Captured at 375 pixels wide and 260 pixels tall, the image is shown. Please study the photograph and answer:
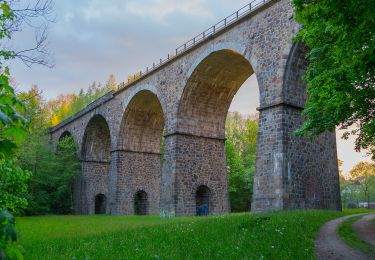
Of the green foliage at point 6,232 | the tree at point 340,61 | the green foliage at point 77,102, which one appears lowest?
the green foliage at point 6,232

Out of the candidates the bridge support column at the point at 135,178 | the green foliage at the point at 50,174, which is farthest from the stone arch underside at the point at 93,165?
the bridge support column at the point at 135,178

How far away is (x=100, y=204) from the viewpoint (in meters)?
42.8

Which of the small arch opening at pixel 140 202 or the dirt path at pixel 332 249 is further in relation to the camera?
the small arch opening at pixel 140 202

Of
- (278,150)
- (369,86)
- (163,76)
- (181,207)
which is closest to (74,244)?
(369,86)

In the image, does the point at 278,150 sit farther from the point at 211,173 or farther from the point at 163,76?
the point at 163,76

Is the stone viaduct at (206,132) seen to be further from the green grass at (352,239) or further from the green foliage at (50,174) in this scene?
the green grass at (352,239)

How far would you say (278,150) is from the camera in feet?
56.7

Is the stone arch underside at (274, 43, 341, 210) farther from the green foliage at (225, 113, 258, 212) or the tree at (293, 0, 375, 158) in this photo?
the green foliage at (225, 113, 258, 212)

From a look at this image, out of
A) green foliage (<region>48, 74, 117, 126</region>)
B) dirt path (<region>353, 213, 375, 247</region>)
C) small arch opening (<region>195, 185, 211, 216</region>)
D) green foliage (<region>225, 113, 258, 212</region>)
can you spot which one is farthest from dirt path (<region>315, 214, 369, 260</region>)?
green foliage (<region>48, 74, 117, 126</region>)

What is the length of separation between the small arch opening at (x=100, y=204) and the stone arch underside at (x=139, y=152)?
30.1ft

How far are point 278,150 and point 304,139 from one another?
1709 millimetres

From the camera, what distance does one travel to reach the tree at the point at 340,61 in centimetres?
564

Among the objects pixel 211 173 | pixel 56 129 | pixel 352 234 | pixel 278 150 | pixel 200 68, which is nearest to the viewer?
pixel 352 234

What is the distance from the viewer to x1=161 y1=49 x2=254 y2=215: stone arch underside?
80.4 ft
